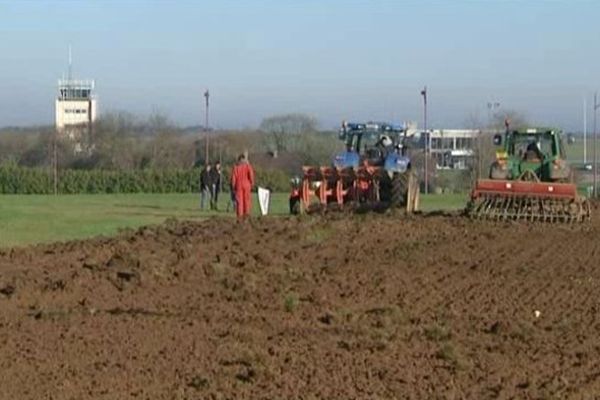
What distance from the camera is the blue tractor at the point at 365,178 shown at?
31656 mm

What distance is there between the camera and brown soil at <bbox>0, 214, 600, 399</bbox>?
9711mm

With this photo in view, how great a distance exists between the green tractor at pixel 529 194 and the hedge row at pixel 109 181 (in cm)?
3888

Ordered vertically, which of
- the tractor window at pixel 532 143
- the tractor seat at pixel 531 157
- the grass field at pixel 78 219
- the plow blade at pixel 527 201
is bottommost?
the grass field at pixel 78 219

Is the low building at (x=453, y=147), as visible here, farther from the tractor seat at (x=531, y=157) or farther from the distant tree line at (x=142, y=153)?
the tractor seat at (x=531, y=157)

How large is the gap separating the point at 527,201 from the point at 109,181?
1768 inches

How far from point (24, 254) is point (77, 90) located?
104 m

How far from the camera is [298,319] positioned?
13188 mm

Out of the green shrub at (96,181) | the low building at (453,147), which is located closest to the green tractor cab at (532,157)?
the green shrub at (96,181)

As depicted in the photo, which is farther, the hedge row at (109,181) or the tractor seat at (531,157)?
the hedge row at (109,181)

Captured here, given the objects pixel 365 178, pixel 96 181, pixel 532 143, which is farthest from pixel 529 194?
pixel 96 181

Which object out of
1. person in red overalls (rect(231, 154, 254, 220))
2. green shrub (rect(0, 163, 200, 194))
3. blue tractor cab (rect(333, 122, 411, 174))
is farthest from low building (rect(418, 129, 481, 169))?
person in red overalls (rect(231, 154, 254, 220))

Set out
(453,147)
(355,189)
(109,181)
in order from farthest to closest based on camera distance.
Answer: (453,147) < (109,181) < (355,189)

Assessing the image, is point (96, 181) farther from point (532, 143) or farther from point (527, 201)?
point (527, 201)

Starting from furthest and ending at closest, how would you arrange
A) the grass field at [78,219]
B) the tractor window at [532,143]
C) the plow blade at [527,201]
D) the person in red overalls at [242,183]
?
the tractor window at [532,143], the person in red overalls at [242,183], the plow blade at [527,201], the grass field at [78,219]
